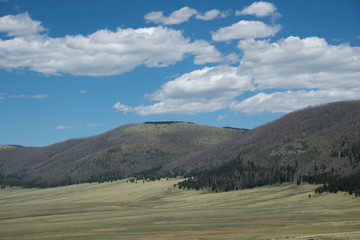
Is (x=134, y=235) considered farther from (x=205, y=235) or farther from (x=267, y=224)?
(x=267, y=224)

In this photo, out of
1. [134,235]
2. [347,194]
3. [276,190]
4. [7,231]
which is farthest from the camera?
[276,190]

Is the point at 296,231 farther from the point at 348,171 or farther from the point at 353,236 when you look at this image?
A: the point at 348,171

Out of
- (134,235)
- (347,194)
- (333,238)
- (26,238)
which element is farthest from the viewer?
(347,194)

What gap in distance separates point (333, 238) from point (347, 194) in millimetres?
90192

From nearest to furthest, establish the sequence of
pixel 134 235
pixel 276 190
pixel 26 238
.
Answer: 1. pixel 134 235
2. pixel 26 238
3. pixel 276 190

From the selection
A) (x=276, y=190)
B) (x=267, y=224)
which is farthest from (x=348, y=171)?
(x=267, y=224)

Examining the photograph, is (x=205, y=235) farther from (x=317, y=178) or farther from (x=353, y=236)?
(x=317, y=178)

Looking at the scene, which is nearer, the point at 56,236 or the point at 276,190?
the point at 56,236

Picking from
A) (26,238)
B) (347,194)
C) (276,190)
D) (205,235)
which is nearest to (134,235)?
(205,235)

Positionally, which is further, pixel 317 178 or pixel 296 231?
pixel 317 178

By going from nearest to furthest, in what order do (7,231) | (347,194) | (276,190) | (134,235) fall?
Answer: (134,235)
(7,231)
(347,194)
(276,190)

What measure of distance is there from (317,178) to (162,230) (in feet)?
416

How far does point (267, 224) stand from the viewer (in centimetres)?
8619

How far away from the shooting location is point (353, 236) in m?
52.4
